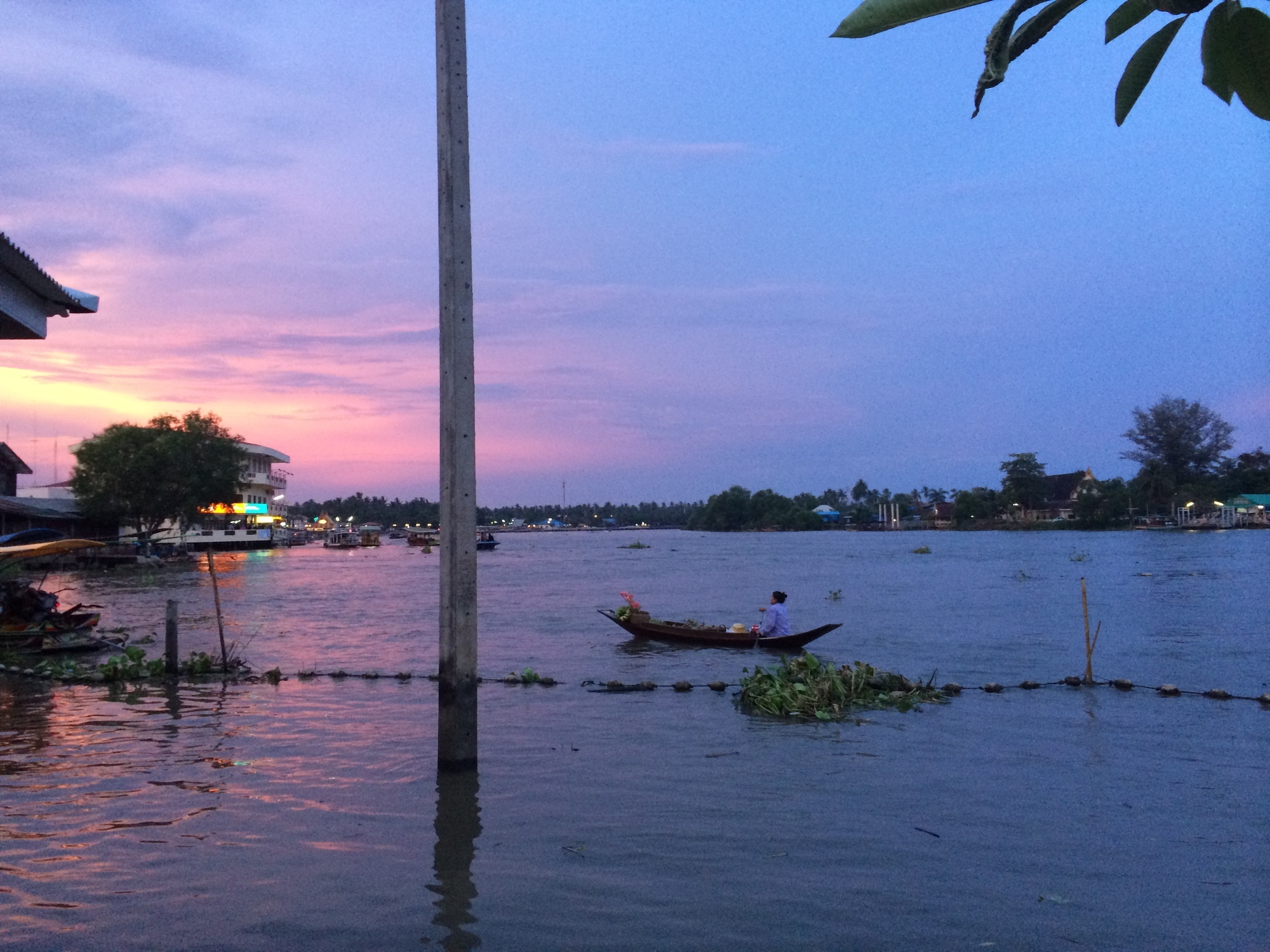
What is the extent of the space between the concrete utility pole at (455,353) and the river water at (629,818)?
162 cm

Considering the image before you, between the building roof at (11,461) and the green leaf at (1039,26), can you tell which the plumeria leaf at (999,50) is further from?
the building roof at (11,461)

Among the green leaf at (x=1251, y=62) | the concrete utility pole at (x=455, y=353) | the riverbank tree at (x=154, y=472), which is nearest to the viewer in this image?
the green leaf at (x=1251, y=62)

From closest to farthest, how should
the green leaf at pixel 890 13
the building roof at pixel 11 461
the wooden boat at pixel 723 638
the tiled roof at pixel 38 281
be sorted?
the green leaf at pixel 890 13 → the tiled roof at pixel 38 281 → the wooden boat at pixel 723 638 → the building roof at pixel 11 461

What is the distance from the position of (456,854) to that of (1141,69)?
6107 millimetres

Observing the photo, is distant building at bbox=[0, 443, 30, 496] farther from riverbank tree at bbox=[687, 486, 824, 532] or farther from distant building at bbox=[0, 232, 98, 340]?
riverbank tree at bbox=[687, 486, 824, 532]

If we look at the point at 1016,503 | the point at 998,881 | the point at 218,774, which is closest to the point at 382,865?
the point at 218,774

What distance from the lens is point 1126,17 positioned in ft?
5.57

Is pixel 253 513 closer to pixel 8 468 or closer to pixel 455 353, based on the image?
pixel 8 468

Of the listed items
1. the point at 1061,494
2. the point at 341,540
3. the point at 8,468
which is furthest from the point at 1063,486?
the point at 8,468

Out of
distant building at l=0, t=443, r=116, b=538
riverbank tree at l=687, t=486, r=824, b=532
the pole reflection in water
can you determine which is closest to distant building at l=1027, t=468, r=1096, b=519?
riverbank tree at l=687, t=486, r=824, b=532

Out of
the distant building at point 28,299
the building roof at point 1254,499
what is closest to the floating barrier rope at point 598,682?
the distant building at point 28,299

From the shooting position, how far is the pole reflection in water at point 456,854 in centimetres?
524

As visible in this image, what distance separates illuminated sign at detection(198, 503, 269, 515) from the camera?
78.7 metres

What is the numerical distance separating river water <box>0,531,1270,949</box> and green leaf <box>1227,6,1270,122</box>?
4.62m
